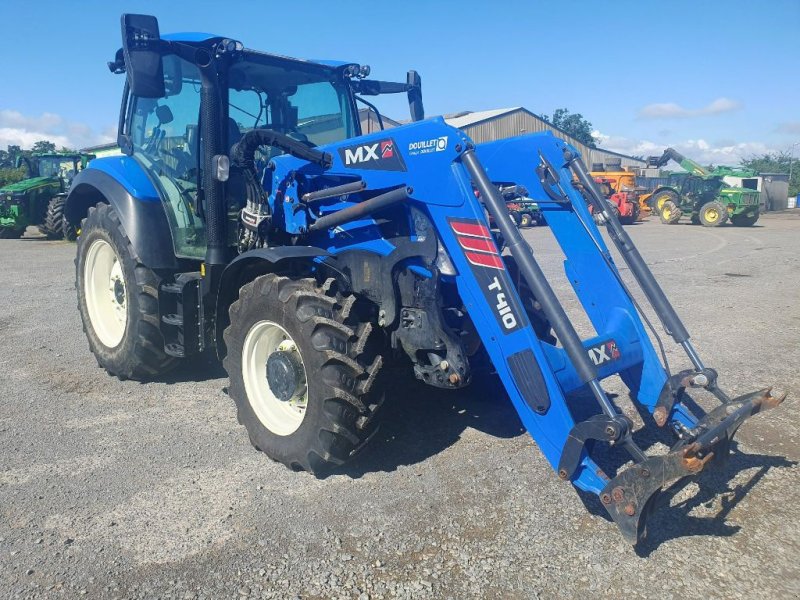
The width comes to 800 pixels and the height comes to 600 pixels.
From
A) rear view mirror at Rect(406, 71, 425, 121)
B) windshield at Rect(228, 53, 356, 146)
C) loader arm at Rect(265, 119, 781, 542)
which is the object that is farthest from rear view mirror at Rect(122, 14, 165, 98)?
rear view mirror at Rect(406, 71, 425, 121)

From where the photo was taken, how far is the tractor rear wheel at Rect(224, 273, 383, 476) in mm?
3729

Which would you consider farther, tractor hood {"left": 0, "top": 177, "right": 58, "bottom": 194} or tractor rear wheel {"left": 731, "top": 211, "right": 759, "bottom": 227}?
tractor rear wheel {"left": 731, "top": 211, "right": 759, "bottom": 227}

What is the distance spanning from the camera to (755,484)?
389cm

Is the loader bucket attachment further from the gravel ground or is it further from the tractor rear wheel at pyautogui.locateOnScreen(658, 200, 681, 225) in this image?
the tractor rear wheel at pyautogui.locateOnScreen(658, 200, 681, 225)

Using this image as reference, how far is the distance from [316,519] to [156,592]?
88cm

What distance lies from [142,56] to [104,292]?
2.89 m

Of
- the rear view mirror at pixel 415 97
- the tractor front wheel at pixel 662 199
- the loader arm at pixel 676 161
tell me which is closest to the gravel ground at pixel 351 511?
the rear view mirror at pixel 415 97

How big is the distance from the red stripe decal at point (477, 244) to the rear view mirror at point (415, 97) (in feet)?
9.20

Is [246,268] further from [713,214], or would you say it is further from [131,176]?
[713,214]

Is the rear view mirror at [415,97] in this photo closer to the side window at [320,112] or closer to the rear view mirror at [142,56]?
the side window at [320,112]

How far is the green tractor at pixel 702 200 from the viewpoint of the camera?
26.5 meters

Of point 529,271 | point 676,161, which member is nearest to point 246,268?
point 529,271

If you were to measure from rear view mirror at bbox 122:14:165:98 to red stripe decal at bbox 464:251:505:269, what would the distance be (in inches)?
90.0

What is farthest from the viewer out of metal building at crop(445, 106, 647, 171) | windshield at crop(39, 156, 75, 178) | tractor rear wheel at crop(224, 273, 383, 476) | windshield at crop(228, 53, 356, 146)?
metal building at crop(445, 106, 647, 171)
